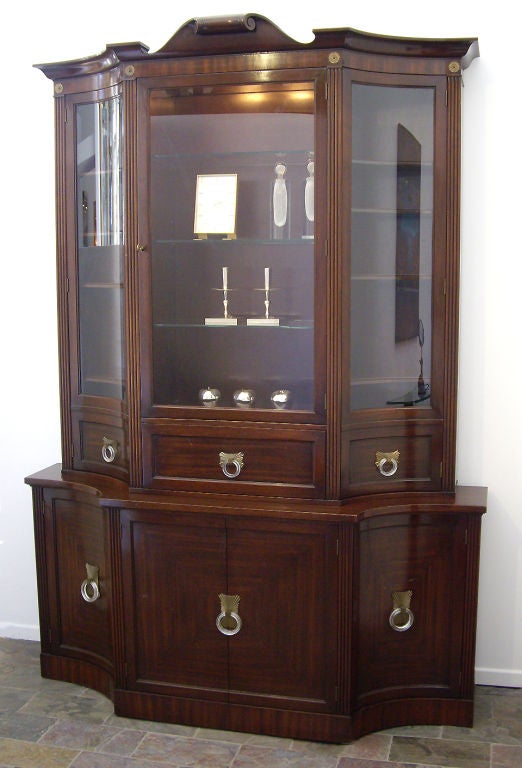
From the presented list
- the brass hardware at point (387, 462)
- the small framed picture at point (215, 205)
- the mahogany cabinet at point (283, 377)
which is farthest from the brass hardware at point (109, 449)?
the brass hardware at point (387, 462)

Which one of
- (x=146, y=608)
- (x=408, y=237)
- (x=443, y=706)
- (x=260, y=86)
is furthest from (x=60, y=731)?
(x=260, y=86)

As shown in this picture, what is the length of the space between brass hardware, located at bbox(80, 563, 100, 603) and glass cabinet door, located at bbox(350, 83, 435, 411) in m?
1.00

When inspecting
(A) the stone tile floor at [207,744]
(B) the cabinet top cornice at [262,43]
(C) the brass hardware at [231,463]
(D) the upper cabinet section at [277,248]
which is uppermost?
(B) the cabinet top cornice at [262,43]

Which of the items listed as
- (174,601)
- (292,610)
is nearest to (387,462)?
(292,610)

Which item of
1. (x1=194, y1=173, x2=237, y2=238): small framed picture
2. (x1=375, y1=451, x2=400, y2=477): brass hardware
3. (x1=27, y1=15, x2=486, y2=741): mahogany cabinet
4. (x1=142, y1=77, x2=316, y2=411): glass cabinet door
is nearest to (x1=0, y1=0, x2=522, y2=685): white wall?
(x1=27, y1=15, x2=486, y2=741): mahogany cabinet

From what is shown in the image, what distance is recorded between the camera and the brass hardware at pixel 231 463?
8.60ft

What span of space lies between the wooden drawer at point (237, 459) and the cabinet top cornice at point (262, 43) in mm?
1075

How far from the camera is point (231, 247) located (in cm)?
265

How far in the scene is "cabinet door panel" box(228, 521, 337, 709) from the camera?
2541 mm

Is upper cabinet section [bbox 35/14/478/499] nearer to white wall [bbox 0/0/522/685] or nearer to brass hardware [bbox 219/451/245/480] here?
brass hardware [bbox 219/451/245/480]

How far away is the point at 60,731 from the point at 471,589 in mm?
1299

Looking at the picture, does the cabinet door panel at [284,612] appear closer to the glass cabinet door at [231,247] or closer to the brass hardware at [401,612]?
the brass hardware at [401,612]

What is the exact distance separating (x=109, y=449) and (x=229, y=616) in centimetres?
65

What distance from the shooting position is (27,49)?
119 inches
